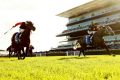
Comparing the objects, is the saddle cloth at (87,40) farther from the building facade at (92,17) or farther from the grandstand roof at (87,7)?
the grandstand roof at (87,7)

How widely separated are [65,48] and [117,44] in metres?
23.0

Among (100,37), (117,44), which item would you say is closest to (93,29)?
(100,37)

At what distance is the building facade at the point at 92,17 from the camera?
59.2m

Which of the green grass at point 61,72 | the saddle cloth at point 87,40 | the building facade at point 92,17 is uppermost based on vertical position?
the building facade at point 92,17

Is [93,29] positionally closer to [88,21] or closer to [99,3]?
[99,3]

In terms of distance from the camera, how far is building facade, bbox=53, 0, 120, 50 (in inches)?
2329

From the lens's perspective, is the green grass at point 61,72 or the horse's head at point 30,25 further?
the horse's head at point 30,25

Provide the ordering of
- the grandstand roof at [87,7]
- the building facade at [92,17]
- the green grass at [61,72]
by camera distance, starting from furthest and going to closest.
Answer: the grandstand roof at [87,7] → the building facade at [92,17] → the green grass at [61,72]

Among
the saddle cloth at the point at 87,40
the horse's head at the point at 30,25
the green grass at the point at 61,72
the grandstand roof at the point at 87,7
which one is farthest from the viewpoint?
the grandstand roof at the point at 87,7

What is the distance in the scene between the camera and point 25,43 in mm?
17297

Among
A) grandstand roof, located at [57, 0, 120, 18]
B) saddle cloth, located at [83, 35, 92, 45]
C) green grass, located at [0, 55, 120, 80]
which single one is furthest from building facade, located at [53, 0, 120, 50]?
green grass, located at [0, 55, 120, 80]

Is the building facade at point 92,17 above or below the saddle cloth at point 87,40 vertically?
above

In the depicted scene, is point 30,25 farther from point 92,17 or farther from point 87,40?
point 92,17

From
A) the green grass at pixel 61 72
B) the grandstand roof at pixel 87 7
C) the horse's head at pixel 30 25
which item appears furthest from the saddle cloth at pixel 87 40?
the grandstand roof at pixel 87 7
